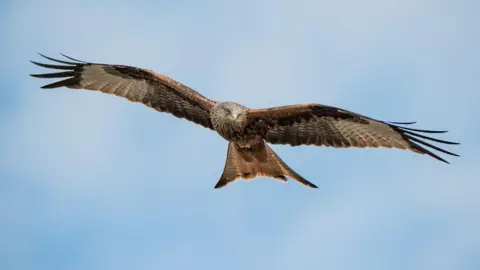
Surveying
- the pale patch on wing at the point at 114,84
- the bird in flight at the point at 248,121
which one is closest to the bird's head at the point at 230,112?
the bird in flight at the point at 248,121

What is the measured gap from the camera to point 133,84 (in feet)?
45.0

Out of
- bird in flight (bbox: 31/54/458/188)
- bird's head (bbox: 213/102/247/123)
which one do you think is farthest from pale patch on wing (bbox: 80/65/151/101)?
bird's head (bbox: 213/102/247/123)

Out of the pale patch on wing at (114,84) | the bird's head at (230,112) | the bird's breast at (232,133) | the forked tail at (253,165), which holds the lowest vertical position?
the forked tail at (253,165)

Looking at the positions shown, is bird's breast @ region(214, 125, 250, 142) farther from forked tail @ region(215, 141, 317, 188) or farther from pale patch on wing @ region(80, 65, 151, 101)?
pale patch on wing @ region(80, 65, 151, 101)

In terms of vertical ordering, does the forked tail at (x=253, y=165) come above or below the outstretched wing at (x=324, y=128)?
below

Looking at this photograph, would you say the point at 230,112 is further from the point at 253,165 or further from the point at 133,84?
the point at 133,84

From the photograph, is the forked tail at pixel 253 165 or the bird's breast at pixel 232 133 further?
the forked tail at pixel 253 165

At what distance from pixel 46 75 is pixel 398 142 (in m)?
4.85

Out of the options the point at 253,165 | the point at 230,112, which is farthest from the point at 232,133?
the point at 253,165

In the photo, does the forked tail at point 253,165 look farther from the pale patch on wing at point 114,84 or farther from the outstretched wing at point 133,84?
the pale patch on wing at point 114,84

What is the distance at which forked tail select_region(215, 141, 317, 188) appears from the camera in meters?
13.1

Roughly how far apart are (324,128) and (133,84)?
278 centimetres

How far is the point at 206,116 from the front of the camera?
1343 cm

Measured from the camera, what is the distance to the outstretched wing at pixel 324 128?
41.4 feet
